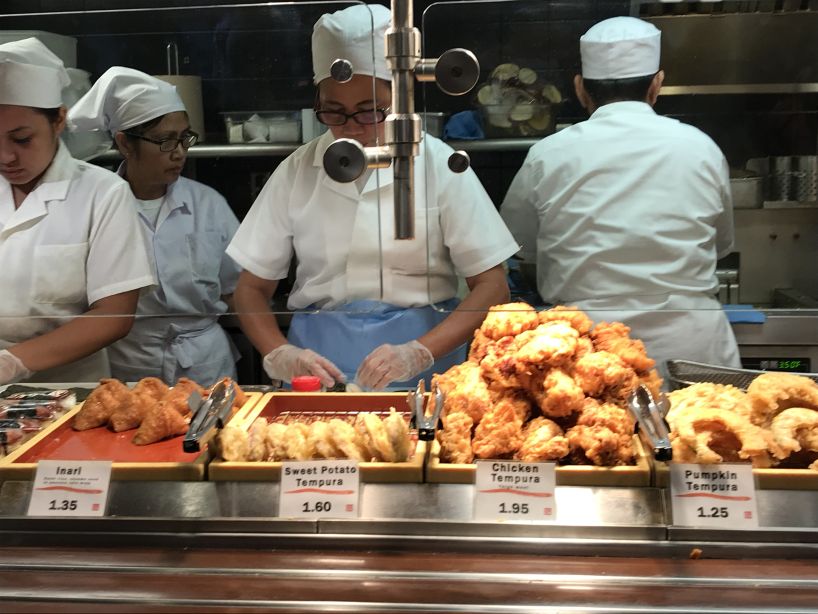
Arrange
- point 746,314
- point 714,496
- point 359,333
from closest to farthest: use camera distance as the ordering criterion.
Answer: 1. point 714,496
2. point 746,314
3. point 359,333

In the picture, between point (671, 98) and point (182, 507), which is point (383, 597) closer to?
point (182, 507)

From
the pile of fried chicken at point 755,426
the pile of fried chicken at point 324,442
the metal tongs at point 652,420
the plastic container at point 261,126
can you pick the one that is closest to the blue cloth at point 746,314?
the pile of fried chicken at point 755,426

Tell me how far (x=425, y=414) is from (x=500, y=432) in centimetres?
17

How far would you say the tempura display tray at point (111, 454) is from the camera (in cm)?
161

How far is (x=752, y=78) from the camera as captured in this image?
1.65 meters

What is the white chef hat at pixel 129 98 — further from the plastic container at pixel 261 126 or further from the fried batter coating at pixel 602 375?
the fried batter coating at pixel 602 375

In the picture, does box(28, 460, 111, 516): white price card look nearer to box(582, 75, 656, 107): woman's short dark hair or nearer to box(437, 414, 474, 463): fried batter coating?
box(437, 414, 474, 463): fried batter coating

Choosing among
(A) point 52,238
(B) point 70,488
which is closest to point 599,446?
(B) point 70,488

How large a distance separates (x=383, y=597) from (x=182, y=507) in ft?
1.40

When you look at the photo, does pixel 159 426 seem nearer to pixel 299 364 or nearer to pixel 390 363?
pixel 299 364

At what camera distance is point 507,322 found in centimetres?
173

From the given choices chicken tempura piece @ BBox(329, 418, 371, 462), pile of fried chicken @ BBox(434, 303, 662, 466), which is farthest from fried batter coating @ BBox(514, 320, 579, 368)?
chicken tempura piece @ BBox(329, 418, 371, 462)

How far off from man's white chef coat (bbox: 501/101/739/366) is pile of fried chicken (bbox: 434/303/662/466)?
138mm

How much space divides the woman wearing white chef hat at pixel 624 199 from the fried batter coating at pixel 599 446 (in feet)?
1.15
